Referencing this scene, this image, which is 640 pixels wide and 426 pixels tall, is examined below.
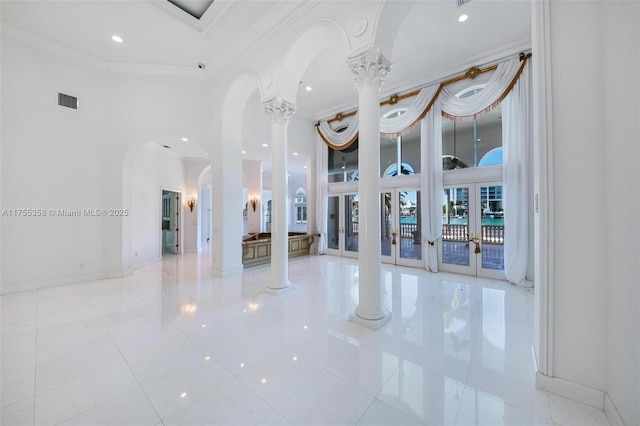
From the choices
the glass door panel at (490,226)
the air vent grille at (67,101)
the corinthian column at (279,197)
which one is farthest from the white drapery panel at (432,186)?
the air vent grille at (67,101)

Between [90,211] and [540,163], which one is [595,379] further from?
[90,211]

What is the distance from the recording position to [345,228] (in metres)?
8.02

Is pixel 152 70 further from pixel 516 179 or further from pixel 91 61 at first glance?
pixel 516 179

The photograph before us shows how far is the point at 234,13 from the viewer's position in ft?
13.3

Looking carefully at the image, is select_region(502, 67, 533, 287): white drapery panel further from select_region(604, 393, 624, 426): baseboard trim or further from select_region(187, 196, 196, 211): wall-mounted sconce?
select_region(187, 196, 196, 211): wall-mounted sconce

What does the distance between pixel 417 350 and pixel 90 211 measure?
21.7 feet

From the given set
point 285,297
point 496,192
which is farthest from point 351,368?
point 496,192

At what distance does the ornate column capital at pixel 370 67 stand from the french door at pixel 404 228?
387 centimetres

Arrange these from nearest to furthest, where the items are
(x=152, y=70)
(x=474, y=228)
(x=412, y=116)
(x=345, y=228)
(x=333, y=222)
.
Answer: (x=152, y=70), (x=474, y=228), (x=412, y=116), (x=345, y=228), (x=333, y=222)

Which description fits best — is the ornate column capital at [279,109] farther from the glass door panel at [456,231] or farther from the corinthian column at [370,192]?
the glass door panel at [456,231]

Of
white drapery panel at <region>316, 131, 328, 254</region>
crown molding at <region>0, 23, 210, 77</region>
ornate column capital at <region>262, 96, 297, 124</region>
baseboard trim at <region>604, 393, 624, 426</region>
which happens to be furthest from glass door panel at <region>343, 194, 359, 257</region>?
baseboard trim at <region>604, 393, 624, 426</region>

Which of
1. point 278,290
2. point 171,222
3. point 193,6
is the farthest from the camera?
point 171,222

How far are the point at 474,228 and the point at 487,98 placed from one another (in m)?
2.77

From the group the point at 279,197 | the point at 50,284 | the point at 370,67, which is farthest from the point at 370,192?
the point at 50,284
